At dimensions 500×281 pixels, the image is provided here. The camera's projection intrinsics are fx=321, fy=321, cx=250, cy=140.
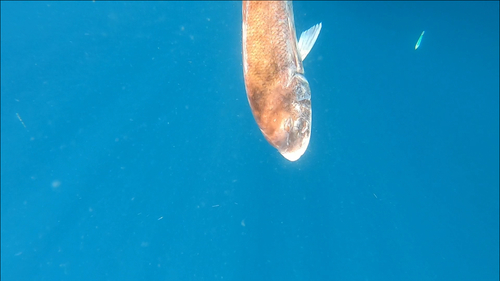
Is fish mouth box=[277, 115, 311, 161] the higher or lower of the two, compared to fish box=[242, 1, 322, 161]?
lower

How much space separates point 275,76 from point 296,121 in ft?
1.32

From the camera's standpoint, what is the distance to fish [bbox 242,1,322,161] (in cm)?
246

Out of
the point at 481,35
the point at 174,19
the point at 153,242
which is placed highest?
the point at 174,19

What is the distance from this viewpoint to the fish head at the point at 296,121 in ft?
8.46

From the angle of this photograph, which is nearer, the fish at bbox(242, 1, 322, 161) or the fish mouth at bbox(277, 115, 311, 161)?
the fish at bbox(242, 1, 322, 161)

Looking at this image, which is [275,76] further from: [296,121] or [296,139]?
[296,139]

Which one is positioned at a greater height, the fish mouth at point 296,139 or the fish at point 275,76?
the fish at point 275,76

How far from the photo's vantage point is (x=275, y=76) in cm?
250

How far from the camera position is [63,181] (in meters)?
3.54

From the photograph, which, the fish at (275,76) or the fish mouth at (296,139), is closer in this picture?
the fish at (275,76)

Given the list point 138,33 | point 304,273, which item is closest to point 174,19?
point 138,33

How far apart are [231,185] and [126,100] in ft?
5.12

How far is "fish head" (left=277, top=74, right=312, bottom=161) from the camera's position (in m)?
2.58

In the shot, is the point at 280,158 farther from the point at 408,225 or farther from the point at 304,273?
the point at 408,225
